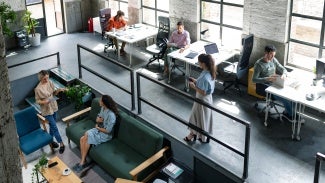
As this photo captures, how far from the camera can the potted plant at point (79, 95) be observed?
8578mm

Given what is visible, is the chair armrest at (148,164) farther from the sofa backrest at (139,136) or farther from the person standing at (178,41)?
the person standing at (178,41)

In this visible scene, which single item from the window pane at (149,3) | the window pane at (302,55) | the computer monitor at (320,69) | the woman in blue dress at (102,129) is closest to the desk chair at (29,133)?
the woman in blue dress at (102,129)

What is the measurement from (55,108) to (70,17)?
6.64 meters

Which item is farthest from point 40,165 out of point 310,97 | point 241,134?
point 310,97

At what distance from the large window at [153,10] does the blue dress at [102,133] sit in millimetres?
5279

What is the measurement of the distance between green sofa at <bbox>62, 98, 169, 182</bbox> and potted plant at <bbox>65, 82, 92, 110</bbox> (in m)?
1.34

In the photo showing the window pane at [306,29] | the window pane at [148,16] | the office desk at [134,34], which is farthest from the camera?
the window pane at [148,16]

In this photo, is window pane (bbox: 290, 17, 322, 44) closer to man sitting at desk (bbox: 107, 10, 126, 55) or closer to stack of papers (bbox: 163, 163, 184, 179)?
stack of papers (bbox: 163, 163, 184, 179)

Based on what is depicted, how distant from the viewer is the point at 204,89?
6520mm

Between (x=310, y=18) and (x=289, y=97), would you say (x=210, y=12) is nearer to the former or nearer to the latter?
(x=310, y=18)

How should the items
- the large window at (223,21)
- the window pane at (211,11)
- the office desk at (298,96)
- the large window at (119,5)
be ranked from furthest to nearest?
the large window at (119,5), the window pane at (211,11), the large window at (223,21), the office desk at (298,96)

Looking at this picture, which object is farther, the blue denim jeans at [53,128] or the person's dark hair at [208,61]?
the blue denim jeans at [53,128]

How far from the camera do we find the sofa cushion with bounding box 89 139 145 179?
21.3 feet

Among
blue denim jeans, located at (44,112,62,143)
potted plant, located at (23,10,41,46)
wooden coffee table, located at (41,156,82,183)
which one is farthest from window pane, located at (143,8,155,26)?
wooden coffee table, located at (41,156,82,183)
